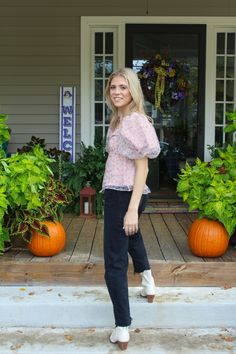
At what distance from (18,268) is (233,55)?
3.88 m

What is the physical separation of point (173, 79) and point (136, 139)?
3.50m

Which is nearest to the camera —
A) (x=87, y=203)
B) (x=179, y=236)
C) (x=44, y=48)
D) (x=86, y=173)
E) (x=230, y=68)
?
(x=179, y=236)

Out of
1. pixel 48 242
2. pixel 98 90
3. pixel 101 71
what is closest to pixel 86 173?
pixel 98 90

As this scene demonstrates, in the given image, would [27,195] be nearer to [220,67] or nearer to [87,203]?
[87,203]

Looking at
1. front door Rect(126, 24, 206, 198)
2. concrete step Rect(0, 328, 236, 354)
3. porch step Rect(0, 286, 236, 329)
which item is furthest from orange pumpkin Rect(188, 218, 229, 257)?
front door Rect(126, 24, 206, 198)

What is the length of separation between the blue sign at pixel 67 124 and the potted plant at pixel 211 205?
2.36m

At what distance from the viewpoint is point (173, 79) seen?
6074 mm

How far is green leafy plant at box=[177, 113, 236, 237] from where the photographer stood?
366 centimetres

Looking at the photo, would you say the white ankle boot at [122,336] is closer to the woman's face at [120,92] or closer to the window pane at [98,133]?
the woman's face at [120,92]

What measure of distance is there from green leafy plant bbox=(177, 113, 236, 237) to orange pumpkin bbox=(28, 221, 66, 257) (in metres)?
1.00

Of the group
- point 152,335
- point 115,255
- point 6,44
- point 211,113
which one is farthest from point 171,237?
point 6,44

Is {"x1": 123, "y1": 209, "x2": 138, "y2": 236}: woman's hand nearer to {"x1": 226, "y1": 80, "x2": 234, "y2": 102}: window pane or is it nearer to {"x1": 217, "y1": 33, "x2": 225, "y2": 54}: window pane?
{"x1": 226, "y1": 80, "x2": 234, "y2": 102}: window pane

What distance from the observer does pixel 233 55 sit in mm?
6070

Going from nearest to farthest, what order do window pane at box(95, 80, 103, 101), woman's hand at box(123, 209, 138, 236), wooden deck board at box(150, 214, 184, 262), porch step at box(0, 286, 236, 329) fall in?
woman's hand at box(123, 209, 138, 236)
porch step at box(0, 286, 236, 329)
wooden deck board at box(150, 214, 184, 262)
window pane at box(95, 80, 103, 101)
